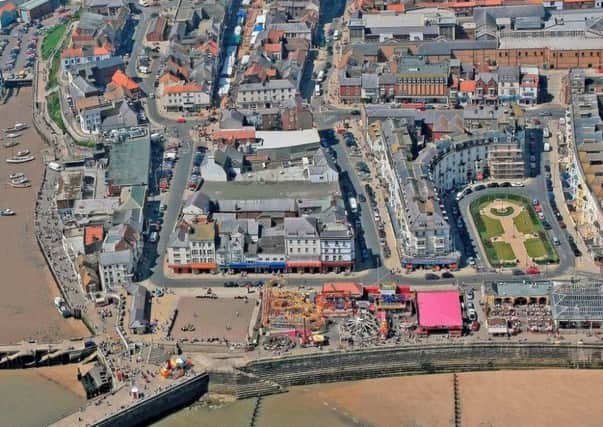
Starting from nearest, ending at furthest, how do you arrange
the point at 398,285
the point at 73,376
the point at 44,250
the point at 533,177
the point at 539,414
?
the point at 539,414
the point at 73,376
the point at 398,285
the point at 44,250
the point at 533,177

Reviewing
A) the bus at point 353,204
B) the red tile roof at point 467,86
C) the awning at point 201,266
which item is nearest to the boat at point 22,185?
the awning at point 201,266

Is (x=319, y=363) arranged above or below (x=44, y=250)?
below

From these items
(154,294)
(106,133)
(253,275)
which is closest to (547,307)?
(253,275)

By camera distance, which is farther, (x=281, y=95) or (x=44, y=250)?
(x=281, y=95)

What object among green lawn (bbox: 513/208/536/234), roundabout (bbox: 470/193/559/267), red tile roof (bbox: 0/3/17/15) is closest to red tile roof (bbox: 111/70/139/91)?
red tile roof (bbox: 0/3/17/15)

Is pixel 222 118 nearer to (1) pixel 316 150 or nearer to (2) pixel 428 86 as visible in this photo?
(1) pixel 316 150

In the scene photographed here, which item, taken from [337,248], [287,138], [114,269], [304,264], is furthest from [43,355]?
[287,138]

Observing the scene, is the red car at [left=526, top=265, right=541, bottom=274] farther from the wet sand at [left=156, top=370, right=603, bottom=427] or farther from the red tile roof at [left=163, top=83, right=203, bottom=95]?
the red tile roof at [left=163, top=83, right=203, bottom=95]
